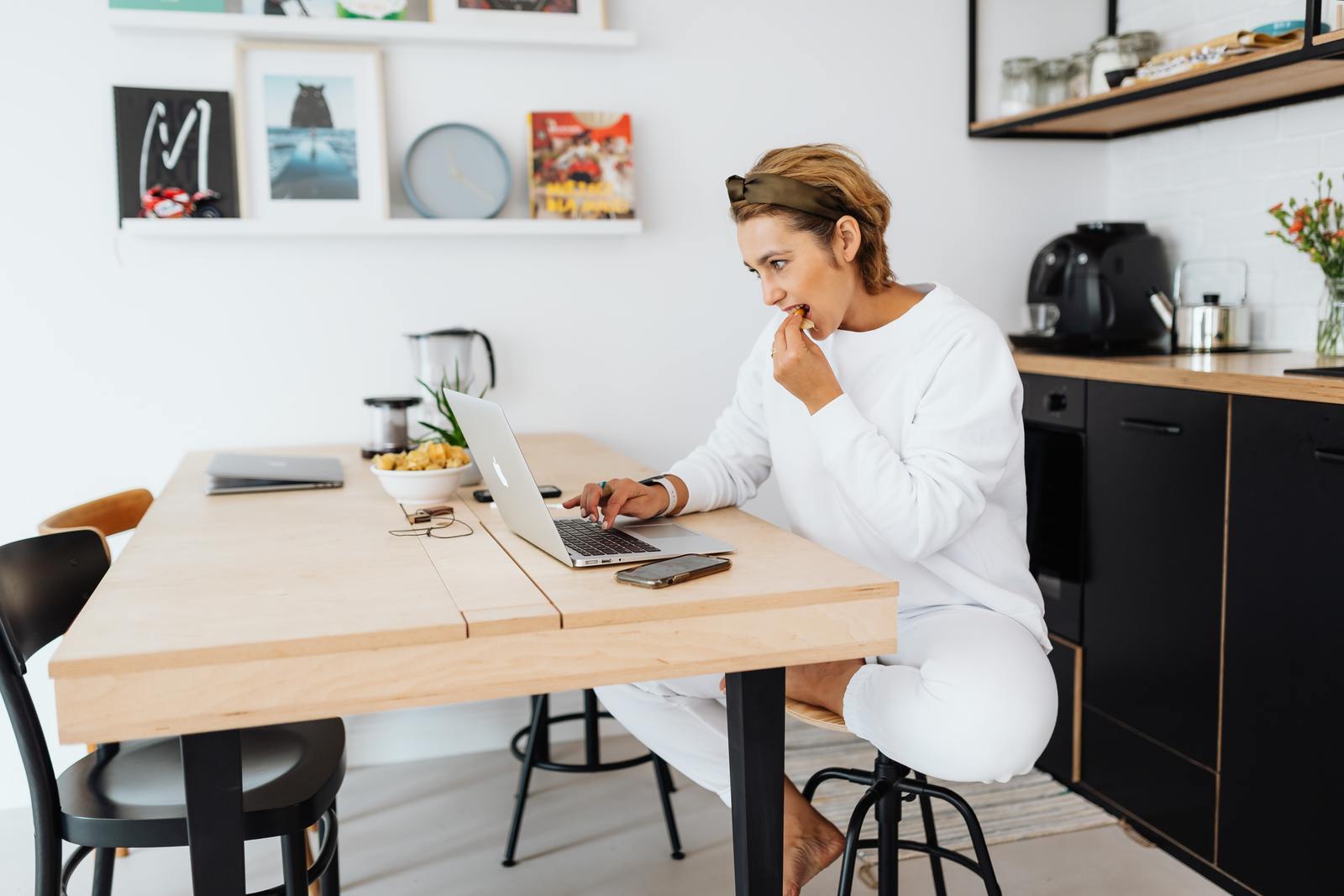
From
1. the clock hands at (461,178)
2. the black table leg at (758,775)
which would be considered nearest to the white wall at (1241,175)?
the clock hands at (461,178)

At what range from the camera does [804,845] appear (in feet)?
5.25

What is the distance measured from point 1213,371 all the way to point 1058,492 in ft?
1.87

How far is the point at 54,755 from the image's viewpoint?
271cm

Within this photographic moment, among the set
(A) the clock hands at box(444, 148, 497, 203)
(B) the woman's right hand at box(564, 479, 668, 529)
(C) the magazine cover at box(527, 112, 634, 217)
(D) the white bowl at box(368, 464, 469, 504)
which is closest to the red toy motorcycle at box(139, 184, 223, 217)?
(A) the clock hands at box(444, 148, 497, 203)

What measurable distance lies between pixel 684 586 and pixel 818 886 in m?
1.12

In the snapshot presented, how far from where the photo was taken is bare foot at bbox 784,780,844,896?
158 centimetres

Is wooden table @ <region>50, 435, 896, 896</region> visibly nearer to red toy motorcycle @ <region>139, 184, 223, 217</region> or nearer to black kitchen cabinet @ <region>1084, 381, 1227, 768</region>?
black kitchen cabinet @ <region>1084, 381, 1227, 768</region>

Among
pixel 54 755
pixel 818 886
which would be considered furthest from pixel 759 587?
pixel 54 755

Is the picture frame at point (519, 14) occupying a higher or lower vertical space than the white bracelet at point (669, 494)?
higher

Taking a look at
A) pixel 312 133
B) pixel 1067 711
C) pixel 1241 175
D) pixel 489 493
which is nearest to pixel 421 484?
pixel 489 493

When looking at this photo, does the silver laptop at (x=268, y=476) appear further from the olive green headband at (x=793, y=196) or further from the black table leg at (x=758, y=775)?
the black table leg at (x=758, y=775)

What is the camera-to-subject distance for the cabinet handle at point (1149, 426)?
2.28 m

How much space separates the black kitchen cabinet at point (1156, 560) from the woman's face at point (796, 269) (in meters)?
0.88

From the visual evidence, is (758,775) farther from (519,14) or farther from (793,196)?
(519,14)
